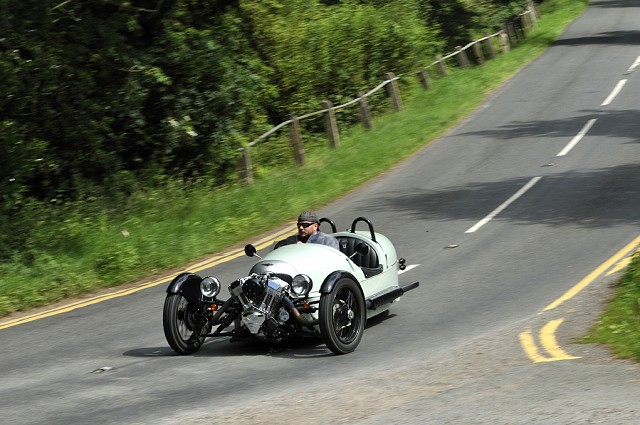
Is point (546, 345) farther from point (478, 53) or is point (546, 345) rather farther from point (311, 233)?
point (478, 53)

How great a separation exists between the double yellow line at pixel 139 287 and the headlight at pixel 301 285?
443 centimetres

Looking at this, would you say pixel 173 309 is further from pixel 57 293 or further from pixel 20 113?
pixel 20 113

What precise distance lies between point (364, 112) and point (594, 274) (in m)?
14.9

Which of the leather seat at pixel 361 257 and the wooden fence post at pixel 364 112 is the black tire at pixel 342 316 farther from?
the wooden fence post at pixel 364 112

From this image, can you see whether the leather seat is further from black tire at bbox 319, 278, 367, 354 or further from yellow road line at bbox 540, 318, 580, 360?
yellow road line at bbox 540, 318, 580, 360

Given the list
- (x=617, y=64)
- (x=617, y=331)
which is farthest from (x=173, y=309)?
(x=617, y=64)

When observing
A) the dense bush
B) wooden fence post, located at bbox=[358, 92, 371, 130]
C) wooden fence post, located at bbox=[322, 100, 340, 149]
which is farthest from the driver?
wooden fence post, located at bbox=[358, 92, 371, 130]

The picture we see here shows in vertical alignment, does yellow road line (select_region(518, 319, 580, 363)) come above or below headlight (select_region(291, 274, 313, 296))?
below

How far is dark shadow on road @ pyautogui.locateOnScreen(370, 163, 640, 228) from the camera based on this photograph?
18328mm

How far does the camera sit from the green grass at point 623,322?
10.0 m

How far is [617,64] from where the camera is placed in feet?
124

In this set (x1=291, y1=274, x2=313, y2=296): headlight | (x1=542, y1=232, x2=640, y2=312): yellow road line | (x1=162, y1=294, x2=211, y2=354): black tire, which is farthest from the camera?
(x1=542, y1=232, x2=640, y2=312): yellow road line

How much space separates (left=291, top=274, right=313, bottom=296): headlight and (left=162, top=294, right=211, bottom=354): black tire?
107 cm

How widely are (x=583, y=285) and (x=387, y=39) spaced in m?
21.8
